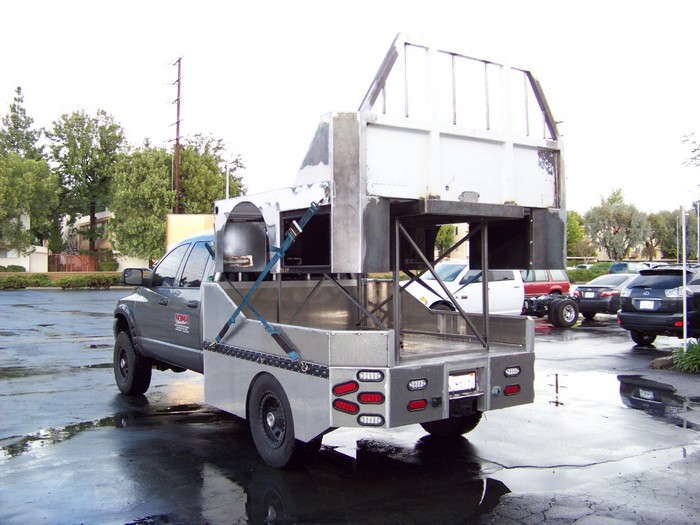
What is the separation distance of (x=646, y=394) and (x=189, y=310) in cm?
627

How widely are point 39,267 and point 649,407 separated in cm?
5340

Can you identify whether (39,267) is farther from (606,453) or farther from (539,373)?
(606,453)

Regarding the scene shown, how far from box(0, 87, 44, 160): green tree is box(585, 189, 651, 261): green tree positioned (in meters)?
53.0

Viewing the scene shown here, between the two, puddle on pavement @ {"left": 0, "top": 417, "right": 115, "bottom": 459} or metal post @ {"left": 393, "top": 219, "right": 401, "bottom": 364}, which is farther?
puddle on pavement @ {"left": 0, "top": 417, "right": 115, "bottom": 459}

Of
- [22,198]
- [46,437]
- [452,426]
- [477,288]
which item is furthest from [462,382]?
[22,198]

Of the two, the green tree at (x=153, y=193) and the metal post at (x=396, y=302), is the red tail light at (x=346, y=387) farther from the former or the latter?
the green tree at (x=153, y=193)

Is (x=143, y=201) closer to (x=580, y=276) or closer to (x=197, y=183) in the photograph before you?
(x=197, y=183)

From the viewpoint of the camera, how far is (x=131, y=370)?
30.3ft

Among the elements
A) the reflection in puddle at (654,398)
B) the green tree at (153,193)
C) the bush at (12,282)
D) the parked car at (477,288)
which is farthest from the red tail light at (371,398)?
the green tree at (153,193)

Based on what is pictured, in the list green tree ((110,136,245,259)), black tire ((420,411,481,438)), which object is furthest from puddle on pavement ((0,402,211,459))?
green tree ((110,136,245,259))

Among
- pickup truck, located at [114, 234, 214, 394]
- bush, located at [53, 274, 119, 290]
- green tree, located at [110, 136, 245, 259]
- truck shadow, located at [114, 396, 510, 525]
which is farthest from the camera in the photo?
green tree, located at [110, 136, 245, 259]

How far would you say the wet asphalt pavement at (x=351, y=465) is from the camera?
506cm

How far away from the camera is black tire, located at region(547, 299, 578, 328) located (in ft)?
63.8

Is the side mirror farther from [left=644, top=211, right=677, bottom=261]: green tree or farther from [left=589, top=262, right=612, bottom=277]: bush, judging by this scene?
[left=644, top=211, right=677, bottom=261]: green tree
